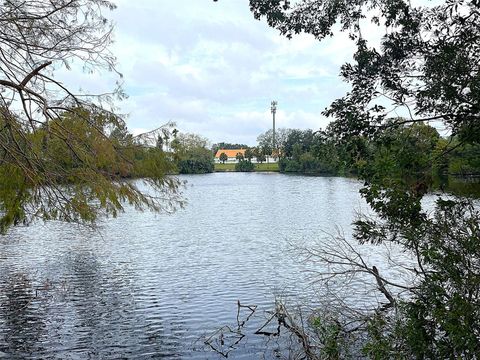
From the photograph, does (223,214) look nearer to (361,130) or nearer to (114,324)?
(114,324)

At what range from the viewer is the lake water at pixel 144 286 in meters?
8.62

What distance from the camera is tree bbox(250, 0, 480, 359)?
387 cm

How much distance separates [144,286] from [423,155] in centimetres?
927

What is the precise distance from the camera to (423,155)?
4281 mm

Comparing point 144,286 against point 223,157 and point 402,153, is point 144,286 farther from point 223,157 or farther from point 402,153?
point 223,157

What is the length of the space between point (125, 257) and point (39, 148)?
8.99 m

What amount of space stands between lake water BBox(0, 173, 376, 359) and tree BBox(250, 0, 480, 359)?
3.49 meters

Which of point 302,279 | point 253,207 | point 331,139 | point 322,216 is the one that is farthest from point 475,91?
point 253,207

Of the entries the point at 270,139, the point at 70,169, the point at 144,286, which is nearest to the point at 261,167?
the point at 270,139

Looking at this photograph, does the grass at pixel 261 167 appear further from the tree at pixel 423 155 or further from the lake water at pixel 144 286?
the tree at pixel 423 155

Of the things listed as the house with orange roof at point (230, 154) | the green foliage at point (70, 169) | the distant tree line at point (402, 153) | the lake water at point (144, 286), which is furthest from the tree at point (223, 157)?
the distant tree line at point (402, 153)

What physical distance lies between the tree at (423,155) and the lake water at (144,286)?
3.49m

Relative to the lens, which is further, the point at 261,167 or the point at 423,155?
the point at 261,167

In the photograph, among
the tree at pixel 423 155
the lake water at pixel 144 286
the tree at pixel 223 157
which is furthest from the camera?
the tree at pixel 223 157
